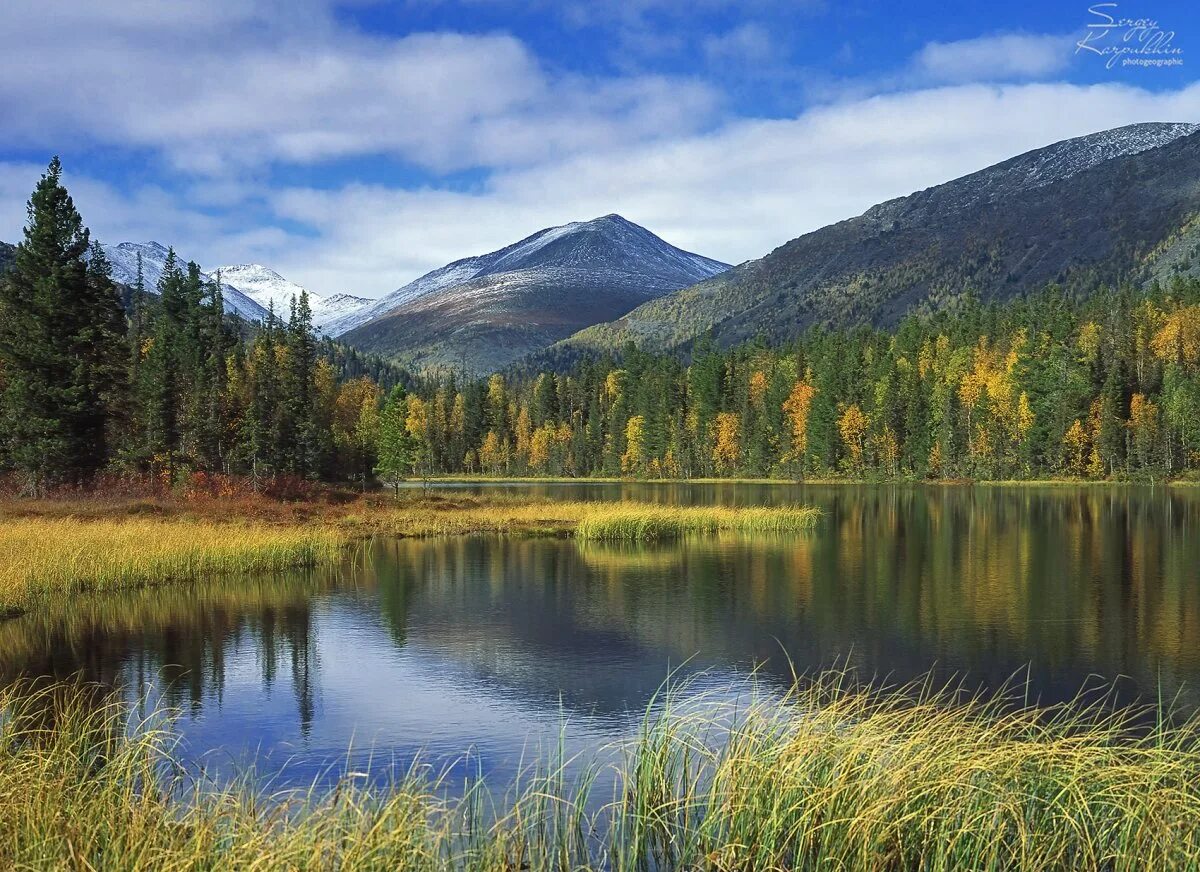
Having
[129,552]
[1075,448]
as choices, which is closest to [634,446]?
[1075,448]

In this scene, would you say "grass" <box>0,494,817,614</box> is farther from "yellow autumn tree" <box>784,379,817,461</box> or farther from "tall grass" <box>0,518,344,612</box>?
"yellow autumn tree" <box>784,379,817,461</box>

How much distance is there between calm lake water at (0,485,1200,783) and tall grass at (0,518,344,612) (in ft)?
4.80

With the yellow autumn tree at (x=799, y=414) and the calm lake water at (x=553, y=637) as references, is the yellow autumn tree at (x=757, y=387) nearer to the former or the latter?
the yellow autumn tree at (x=799, y=414)

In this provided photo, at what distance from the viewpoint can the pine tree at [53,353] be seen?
5869 cm

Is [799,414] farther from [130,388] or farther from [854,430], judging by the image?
[130,388]

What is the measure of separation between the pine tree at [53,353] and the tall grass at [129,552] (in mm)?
16845

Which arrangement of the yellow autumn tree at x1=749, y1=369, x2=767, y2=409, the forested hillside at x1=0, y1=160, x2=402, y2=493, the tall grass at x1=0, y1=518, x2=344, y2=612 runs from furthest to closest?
the yellow autumn tree at x1=749, y1=369, x2=767, y2=409 < the forested hillside at x1=0, y1=160, x2=402, y2=493 < the tall grass at x1=0, y1=518, x2=344, y2=612

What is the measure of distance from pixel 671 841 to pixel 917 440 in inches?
5602

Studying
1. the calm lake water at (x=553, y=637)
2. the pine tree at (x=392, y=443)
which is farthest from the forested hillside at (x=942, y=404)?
the calm lake water at (x=553, y=637)

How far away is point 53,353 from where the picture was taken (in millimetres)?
59406

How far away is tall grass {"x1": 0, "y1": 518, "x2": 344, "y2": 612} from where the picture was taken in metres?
33.6

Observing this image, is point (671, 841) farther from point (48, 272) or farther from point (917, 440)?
point (917, 440)

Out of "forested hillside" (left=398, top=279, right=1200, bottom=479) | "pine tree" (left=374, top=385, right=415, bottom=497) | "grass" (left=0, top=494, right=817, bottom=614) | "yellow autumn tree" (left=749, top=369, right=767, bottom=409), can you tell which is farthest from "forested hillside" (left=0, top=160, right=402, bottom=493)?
"yellow autumn tree" (left=749, top=369, right=767, bottom=409)

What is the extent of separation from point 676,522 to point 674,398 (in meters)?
127
